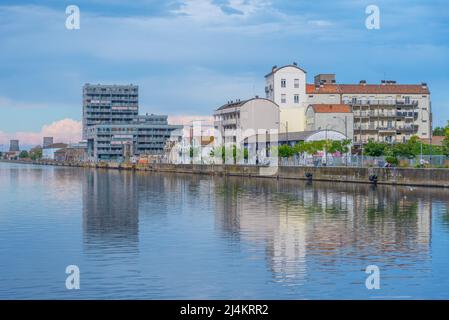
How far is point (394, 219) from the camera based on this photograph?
1793 inches

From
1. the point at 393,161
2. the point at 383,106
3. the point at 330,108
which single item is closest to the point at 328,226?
the point at 393,161

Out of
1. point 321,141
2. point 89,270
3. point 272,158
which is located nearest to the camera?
point 89,270

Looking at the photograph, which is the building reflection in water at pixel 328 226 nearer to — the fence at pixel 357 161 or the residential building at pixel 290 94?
the fence at pixel 357 161

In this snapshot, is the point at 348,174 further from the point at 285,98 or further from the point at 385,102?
the point at 285,98

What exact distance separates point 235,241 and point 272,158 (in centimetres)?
9117

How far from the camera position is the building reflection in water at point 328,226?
1194 inches

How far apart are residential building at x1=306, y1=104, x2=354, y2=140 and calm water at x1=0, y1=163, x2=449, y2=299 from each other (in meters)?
77.8

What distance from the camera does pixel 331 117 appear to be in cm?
13525

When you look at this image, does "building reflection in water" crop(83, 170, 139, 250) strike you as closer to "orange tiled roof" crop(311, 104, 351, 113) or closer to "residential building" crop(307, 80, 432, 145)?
"orange tiled roof" crop(311, 104, 351, 113)

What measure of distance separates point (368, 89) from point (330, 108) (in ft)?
A: 47.9

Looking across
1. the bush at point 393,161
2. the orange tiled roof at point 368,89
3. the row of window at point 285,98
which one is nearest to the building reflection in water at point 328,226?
the bush at point 393,161
